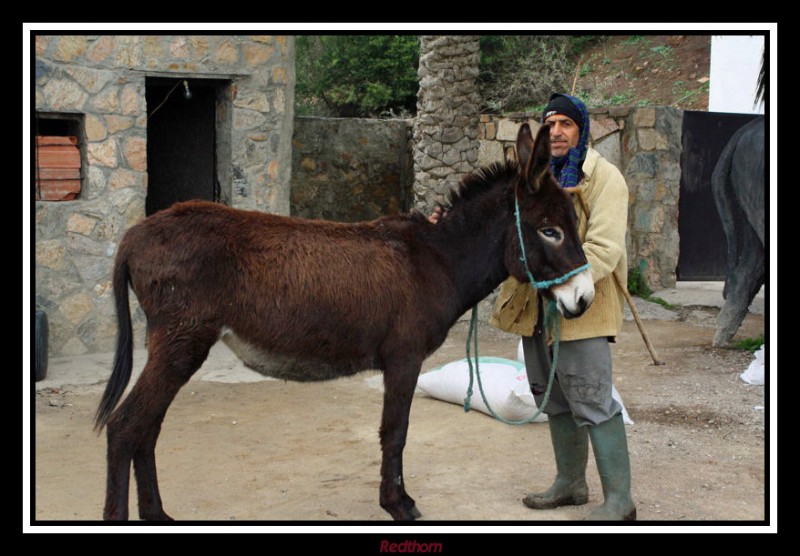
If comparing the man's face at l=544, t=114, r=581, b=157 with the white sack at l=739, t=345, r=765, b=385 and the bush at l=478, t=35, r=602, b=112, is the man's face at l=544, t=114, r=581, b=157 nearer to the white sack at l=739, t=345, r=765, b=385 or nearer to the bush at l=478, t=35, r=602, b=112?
the white sack at l=739, t=345, r=765, b=385

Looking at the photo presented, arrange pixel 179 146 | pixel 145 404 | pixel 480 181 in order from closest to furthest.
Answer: pixel 145 404 → pixel 480 181 → pixel 179 146

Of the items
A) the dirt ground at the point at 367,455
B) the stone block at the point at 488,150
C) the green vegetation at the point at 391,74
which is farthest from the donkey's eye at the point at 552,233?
the green vegetation at the point at 391,74

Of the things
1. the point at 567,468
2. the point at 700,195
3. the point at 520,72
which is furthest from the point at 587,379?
the point at 520,72

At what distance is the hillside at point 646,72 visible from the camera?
61.4ft

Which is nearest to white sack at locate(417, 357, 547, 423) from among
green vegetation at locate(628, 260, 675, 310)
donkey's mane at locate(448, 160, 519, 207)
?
donkey's mane at locate(448, 160, 519, 207)

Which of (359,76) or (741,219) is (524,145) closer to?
(741,219)

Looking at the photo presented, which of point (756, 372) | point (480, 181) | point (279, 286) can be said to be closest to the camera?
point (279, 286)

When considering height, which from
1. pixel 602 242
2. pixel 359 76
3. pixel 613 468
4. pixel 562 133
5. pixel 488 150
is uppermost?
pixel 359 76

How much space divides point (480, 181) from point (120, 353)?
1.86 m

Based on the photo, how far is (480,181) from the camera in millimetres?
4121

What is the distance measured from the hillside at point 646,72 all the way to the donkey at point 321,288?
48.7 ft

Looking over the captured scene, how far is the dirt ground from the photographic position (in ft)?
14.0

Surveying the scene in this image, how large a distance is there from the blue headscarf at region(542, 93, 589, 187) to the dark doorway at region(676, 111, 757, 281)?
8.04 meters

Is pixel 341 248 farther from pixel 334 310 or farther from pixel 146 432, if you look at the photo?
pixel 146 432
